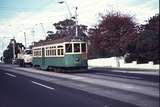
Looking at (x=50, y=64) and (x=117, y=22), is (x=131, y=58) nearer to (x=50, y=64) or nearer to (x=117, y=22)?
(x=117, y=22)

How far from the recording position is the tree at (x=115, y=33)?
48384 mm

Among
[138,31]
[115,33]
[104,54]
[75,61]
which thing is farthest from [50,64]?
[104,54]

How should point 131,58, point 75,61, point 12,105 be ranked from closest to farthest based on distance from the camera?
point 12,105 < point 75,61 < point 131,58

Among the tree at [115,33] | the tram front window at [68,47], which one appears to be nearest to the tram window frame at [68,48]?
the tram front window at [68,47]

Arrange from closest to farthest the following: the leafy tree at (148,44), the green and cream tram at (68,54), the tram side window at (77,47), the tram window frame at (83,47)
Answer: the green and cream tram at (68,54)
the tram side window at (77,47)
the tram window frame at (83,47)
the leafy tree at (148,44)

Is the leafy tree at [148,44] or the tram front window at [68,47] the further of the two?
the leafy tree at [148,44]

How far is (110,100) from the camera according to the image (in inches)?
581

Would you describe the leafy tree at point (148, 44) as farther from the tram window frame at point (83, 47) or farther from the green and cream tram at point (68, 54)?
the green and cream tram at point (68, 54)

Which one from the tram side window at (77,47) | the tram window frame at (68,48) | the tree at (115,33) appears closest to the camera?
the tram window frame at (68,48)

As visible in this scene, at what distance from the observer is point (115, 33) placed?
4928 centimetres

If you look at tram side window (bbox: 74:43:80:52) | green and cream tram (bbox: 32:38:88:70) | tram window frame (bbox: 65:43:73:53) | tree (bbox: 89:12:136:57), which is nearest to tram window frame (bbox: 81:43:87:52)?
green and cream tram (bbox: 32:38:88:70)

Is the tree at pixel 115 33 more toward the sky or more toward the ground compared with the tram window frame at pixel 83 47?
more toward the sky

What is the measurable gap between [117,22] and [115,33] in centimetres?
165

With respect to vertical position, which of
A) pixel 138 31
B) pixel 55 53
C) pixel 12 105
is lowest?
pixel 12 105
